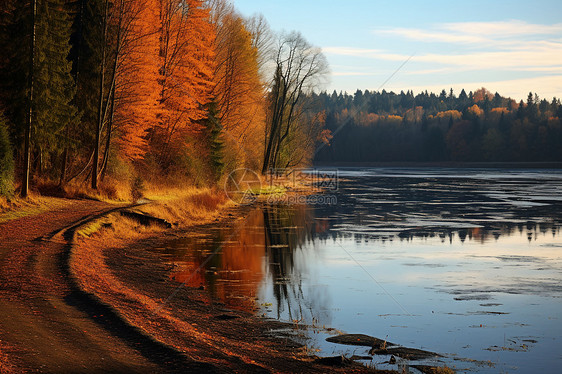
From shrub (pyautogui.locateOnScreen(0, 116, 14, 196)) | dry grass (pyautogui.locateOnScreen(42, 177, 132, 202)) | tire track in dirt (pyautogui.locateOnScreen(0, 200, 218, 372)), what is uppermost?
shrub (pyautogui.locateOnScreen(0, 116, 14, 196))

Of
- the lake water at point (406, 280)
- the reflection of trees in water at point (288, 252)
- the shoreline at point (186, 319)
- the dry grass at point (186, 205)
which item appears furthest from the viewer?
the dry grass at point (186, 205)

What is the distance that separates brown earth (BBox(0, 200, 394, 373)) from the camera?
29.8 ft

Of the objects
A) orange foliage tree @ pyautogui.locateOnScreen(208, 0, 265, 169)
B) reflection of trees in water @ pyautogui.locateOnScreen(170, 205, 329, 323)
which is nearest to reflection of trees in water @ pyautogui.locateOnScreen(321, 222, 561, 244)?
reflection of trees in water @ pyautogui.locateOnScreen(170, 205, 329, 323)

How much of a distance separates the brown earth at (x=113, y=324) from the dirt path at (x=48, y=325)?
0.6 inches

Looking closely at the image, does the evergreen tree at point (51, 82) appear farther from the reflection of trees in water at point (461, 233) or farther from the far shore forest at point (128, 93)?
the reflection of trees in water at point (461, 233)

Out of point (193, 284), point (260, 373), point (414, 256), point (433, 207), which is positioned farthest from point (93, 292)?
point (433, 207)

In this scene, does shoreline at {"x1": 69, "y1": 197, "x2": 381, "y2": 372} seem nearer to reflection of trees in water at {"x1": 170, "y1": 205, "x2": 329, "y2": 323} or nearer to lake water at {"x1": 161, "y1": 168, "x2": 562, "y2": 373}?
lake water at {"x1": 161, "y1": 168, "x2": 562, "y2": 373}

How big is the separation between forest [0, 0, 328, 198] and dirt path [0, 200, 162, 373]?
11074 mm

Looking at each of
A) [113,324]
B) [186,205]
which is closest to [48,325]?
[113,324]

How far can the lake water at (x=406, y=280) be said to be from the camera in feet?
40.1

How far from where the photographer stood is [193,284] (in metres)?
17.2

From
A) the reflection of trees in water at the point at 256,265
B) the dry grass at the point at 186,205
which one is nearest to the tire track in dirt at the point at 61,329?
the reflection of trees in water at the point at 256,265

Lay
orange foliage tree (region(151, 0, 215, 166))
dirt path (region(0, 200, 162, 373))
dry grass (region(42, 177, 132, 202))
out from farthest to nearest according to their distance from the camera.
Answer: orange foliage tree (region(151, 0, 215, 166)) < dry grass (region(42, 177, 132, 202)) < dirt path (region(0, 200, 162, 373))

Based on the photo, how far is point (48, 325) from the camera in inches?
413
